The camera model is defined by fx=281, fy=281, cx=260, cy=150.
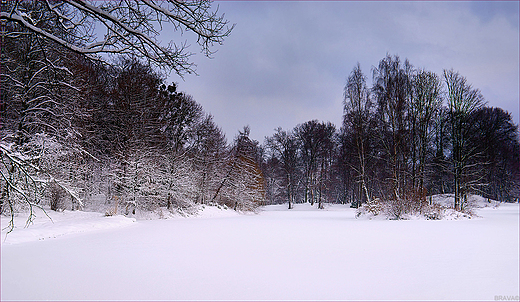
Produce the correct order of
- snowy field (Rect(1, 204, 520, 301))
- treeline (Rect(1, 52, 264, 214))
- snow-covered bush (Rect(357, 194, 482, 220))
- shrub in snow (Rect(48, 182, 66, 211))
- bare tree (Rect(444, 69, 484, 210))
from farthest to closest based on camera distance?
bare tree (Rect(444, 69, 484, 210)) < snow-covered bush (Rect(357, 194, 482, 220)) < shrub in snow (Rect(48, 182, 66, 211)) < treeline (Rect(1, 52, 264, 214)) < snowy field (Rect(1, 204, 520, 301))

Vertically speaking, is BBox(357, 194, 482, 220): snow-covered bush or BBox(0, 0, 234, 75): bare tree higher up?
BBox(0, 0, 234, 75): bare tree

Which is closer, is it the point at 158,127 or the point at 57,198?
the point at 57,198

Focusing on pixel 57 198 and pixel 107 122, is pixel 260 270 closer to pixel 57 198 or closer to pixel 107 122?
pixel 57 198

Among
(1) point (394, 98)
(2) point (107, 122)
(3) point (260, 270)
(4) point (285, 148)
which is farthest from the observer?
(4) point (285, 148)

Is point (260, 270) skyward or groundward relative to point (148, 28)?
groundward

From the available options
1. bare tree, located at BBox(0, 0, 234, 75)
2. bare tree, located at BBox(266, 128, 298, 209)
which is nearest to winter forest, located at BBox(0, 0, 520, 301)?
bare tree, located at BBox(0, 0, 234, 75)

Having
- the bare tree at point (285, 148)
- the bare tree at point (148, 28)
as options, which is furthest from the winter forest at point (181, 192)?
the bare tree at point (285, 148)

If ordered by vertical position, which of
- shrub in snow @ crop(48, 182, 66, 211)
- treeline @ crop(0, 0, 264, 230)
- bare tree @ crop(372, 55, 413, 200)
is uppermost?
bare tree @ crop(372, 55, 413, 200)

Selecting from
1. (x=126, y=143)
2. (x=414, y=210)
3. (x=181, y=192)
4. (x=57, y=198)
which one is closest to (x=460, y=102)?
(x=414, y=210)

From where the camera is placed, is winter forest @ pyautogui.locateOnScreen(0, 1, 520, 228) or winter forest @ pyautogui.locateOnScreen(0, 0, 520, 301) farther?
winter forest @ pyautogui.locateOnScreen(0, 1, 520, 228)

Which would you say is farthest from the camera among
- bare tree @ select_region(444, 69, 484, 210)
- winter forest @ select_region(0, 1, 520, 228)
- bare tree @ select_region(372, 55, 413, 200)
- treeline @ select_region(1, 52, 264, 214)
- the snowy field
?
bare tree @ select_region(444, 69, 484, 210)

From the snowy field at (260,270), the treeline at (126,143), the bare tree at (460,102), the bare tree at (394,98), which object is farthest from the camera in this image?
the bare tree at (460,102)

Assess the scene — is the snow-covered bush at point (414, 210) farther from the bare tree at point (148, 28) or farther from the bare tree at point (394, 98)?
the bare tree at point (148, 28)

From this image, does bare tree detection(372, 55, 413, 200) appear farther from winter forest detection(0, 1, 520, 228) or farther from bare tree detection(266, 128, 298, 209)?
bare tree detection(266, 128, 298, 209)
